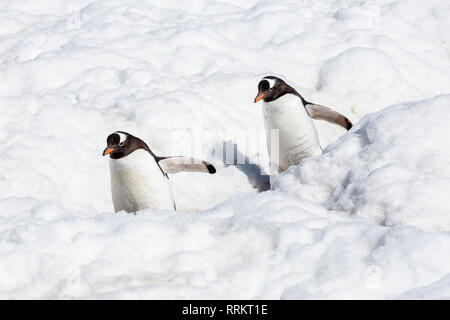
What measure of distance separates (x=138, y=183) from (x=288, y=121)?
4.87 feet

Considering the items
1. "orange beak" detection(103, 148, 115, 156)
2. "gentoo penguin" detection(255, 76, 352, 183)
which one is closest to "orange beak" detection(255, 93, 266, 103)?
"gentoo penguin" detection(255, 76, 352, 183)

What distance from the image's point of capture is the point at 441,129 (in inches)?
131

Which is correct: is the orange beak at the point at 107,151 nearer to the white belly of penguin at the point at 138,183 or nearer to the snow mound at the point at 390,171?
the white belly of penguin at the point at 138,183

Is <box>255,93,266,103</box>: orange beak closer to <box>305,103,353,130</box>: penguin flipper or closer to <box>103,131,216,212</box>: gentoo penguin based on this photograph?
<box>305,103,353,130</box>: penguin flipper

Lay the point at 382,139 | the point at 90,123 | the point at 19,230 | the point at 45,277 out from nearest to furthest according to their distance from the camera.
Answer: the point at 45,277
the point at 19,230
the point at 382,139
the point at 90,123

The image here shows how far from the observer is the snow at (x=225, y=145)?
88.4 inches

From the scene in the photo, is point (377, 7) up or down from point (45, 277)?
up

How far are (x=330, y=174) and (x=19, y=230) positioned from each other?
1.72 m

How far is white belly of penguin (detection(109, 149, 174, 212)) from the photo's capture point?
4273 millimetres

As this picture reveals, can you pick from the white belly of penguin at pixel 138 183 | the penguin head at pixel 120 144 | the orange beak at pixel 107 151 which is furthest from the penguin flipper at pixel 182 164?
Result: the orange beak at pixel 107 151

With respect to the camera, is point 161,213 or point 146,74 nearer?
point 161,213

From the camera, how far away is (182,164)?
457 centimetres
